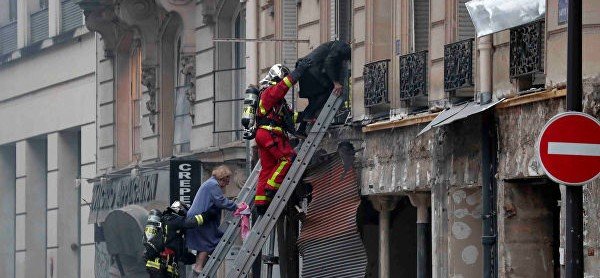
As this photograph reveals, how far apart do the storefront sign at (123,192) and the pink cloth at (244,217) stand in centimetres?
855

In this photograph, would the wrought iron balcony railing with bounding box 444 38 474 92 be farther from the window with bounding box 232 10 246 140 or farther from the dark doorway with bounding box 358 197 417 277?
the window with bounding box 232 10 246 140

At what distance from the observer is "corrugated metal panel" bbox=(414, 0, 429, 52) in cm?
2327

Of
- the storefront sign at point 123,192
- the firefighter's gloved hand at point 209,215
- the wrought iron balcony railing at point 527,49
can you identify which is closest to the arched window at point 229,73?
Result: the storefront sign at point 123,192

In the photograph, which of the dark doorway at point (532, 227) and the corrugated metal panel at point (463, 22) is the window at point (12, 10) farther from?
the dark doorway at point (532, 227)

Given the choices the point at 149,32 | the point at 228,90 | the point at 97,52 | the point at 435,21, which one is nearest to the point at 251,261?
the point at 435,21

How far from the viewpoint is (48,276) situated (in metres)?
42.6

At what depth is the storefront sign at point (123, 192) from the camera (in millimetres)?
34000

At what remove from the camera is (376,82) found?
79.5ft

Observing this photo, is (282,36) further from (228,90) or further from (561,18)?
(561,18)

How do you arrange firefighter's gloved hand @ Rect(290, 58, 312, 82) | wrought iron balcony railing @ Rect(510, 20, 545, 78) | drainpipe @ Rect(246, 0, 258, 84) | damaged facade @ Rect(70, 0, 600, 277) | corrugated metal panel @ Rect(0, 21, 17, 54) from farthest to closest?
corrugated metal panel @ Rect(0, 21, 17, 54) → drainpipe @ Rect(246, 0, 258, 84) → firefighter's gloved hand @ Rect(290, 58, 312, 82) → damaged facade @ Rect(70, 0, 600, 277) → wrought iron balcony railing @ Rect(510, 20, 545, 78)

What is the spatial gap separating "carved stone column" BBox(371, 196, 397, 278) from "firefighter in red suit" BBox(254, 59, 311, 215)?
1.20 metres

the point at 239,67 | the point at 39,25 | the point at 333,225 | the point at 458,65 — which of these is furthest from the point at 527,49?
the point at 39,25

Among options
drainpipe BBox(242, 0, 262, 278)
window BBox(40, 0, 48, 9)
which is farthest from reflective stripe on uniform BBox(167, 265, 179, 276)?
window BBox(40, 0, 48, 9)

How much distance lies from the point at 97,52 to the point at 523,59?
19.8 meters
